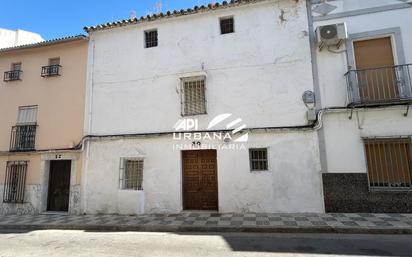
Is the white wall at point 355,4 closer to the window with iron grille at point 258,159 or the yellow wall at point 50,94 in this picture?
the window with iron grille at point 258,159

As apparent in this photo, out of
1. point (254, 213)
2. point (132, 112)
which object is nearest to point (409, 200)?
point (254, 213)

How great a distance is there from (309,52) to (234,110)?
299cm

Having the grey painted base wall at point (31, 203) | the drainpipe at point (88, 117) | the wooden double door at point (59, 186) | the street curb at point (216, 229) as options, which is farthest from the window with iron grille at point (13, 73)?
the street curb at point (216, 229)

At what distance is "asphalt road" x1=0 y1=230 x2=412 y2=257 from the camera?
466 cm

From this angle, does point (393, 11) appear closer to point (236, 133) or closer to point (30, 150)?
point (236, 133)

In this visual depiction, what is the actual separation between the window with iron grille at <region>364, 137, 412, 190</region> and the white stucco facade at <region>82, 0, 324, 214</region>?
1522mm

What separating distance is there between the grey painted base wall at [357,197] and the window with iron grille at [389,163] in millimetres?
244

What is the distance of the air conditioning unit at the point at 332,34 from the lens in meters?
7.41

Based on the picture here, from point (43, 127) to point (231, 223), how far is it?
26.2ft

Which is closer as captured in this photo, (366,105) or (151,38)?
(366,105)

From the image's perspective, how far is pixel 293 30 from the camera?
8.16 meters

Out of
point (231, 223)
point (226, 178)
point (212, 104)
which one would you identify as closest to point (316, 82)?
point (212, 104)

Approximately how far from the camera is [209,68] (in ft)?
28.3

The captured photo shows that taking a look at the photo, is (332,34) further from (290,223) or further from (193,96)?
(290,223)
